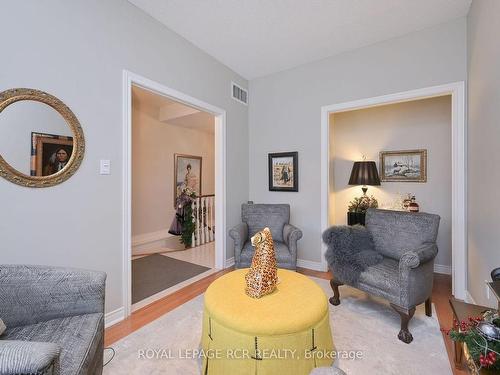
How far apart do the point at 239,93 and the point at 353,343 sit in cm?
336

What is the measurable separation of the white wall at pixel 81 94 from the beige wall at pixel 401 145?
2.69m

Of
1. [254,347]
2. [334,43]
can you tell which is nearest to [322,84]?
[334,43]

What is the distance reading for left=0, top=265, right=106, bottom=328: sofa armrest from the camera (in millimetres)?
1269

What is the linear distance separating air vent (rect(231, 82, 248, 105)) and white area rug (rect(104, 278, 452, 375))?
2.85 meters

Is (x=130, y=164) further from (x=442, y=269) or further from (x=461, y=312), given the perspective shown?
(x=442, y=269)

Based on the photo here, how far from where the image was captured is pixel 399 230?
2.43 meters

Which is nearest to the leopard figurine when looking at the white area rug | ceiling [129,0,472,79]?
the white area rug

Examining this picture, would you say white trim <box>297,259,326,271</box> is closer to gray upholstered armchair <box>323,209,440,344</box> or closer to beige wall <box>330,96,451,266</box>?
beige wall <box>330,96,451,266</box>

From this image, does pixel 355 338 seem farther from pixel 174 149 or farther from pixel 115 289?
pixel 174 149

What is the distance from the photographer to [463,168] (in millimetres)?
2502

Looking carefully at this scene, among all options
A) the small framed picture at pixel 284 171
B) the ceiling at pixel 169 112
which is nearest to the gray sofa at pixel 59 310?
the small framed picture at pixel 284 171

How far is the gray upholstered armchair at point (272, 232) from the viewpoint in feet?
9.25

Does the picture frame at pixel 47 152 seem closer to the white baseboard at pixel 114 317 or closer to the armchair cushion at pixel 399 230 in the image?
the white baseboard at pixel 114 317

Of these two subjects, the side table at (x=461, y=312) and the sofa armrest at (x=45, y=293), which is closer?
the sofa armrest at (x=45, y=293)
